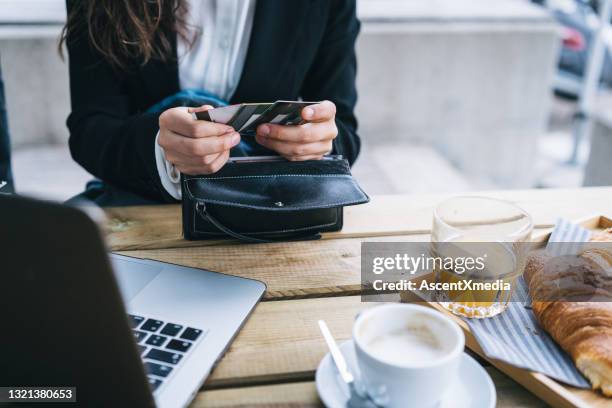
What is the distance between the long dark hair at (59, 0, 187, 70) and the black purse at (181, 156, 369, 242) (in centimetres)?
41

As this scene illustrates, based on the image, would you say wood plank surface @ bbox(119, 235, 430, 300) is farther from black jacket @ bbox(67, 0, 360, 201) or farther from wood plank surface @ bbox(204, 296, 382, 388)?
black jacket @ bbox(67, 0, 360, 201)

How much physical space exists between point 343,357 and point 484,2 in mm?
2836

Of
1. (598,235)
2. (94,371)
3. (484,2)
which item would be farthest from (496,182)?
(94,371)

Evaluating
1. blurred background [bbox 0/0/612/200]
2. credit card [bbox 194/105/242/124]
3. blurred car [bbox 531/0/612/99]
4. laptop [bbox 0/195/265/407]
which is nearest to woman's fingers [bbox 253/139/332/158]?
credit card [bbox 194/105/242/124]

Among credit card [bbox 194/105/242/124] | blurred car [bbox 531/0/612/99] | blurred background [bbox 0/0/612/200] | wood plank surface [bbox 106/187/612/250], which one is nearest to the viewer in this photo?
credit card [bbox 194/105/242/124]

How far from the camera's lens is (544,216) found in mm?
1071

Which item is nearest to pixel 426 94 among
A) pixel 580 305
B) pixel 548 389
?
pixel 580 305

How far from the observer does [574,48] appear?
14.4 feet

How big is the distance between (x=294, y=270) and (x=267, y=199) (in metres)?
0.11

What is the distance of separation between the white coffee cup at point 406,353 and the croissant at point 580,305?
0.17 m

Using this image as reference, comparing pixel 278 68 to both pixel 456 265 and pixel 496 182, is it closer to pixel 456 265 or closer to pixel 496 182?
pixel 456 265

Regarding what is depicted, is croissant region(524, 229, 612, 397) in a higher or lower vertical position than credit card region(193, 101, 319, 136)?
lower

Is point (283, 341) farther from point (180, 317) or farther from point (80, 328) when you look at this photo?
point (80, 328)

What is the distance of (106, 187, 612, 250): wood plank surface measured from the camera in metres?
0.98
